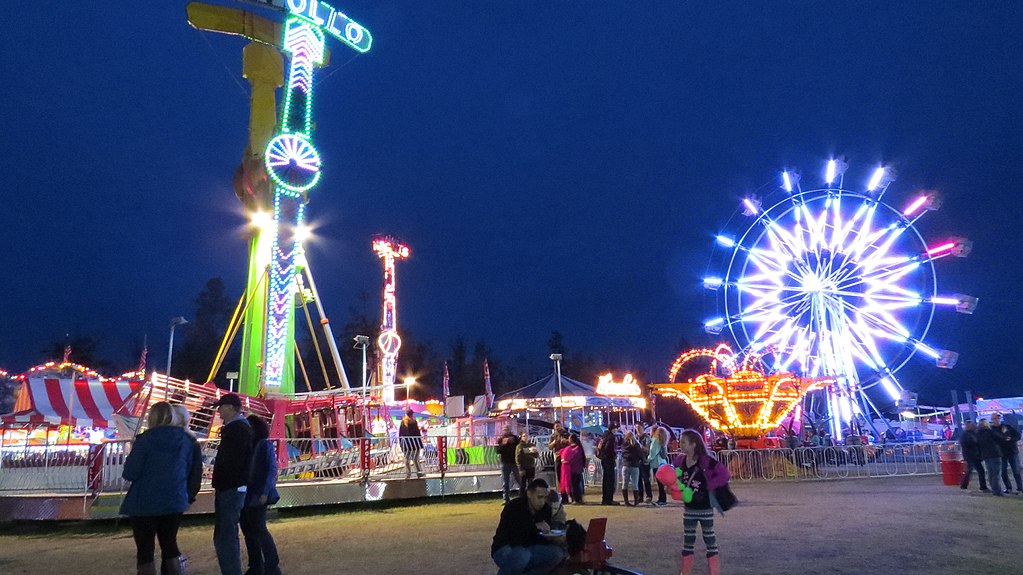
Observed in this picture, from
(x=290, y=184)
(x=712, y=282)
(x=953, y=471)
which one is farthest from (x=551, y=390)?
(x=953, y=471)

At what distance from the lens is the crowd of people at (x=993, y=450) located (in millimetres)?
12852

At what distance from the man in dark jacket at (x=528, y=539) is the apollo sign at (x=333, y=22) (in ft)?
79.5

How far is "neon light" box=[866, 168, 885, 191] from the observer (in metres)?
26.7

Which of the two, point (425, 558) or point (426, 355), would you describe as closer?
point (425, 558)

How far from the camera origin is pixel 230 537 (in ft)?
17.4

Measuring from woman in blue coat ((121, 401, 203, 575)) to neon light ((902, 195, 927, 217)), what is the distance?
27952 mm

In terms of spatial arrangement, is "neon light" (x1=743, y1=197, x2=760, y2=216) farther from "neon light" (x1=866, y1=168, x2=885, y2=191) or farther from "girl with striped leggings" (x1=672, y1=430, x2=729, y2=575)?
"girl with striped leggings" (x1=672, y1=430, x2=729, y2=575)

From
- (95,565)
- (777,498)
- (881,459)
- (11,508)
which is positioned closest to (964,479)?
(777,498)

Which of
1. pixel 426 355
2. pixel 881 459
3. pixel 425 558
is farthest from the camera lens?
pixel 426 355

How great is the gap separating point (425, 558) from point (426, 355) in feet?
203

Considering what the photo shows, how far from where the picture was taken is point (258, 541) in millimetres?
5602

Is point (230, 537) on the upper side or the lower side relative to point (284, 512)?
upper

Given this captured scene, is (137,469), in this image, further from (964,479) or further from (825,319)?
(825,319)

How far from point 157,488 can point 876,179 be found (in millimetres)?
28481
